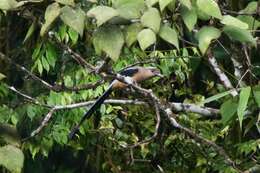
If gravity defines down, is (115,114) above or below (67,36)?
below

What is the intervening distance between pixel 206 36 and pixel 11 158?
1.43ft

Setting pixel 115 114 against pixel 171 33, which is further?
pixel 115 114

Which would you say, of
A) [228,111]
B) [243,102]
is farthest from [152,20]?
[228,111]

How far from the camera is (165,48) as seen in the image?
3033 mm

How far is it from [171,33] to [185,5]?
→ 76mm

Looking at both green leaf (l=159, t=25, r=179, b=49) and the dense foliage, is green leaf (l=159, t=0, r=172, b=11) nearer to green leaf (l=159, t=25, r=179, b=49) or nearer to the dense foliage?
green leaf (l=159, t=25, r=179, b=49)

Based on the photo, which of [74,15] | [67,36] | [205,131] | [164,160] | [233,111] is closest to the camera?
[74,15]

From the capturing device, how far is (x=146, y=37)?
100 cm

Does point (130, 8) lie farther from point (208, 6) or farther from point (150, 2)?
point (208, 6)

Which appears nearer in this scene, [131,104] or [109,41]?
[109,41]

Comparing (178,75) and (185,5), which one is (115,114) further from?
(185,5)

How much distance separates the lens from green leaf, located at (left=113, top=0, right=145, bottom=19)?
1.02m

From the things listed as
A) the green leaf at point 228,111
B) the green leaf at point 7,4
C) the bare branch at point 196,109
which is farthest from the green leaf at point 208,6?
the bare branch at point 196,109

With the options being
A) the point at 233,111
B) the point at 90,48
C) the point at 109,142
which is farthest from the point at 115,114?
the point at 233,111
